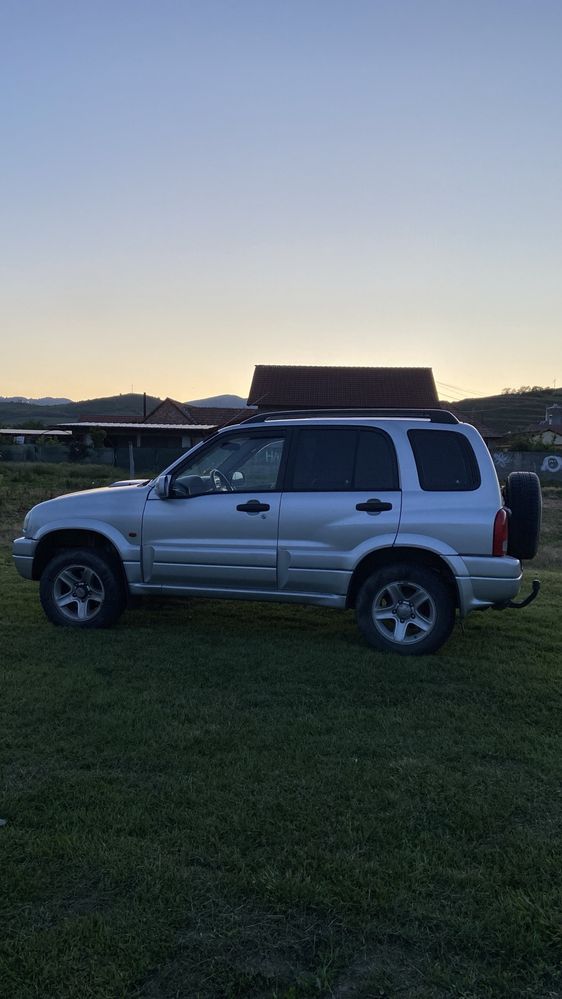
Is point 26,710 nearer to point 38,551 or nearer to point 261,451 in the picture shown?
point 38,551

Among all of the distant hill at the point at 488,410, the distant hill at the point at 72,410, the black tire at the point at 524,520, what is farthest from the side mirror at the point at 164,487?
the distant hill at the point at 72,410

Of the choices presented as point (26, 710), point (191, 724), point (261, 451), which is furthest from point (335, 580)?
point (26, 710)

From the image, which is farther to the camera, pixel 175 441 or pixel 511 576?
pixel 175 441

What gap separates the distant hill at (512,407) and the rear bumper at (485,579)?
112 m

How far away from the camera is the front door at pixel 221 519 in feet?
20.7

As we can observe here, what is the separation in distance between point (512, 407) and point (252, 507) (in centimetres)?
14147

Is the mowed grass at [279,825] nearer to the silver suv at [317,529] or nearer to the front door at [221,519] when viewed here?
the silver suv at [317,529]

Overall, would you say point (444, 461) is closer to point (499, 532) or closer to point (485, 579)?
point (499, 532)

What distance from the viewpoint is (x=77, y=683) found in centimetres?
517

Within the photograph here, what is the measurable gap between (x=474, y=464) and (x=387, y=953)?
4.07 meters

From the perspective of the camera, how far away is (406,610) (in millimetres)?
6008

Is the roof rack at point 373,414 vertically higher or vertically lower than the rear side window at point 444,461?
higher

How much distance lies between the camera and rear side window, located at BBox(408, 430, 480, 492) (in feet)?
19.6

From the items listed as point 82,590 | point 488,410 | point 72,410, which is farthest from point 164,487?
point 72,410
